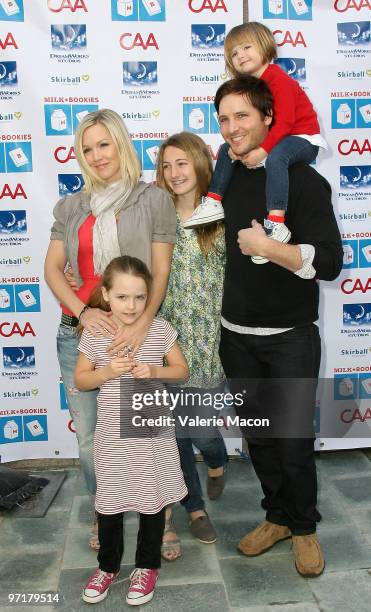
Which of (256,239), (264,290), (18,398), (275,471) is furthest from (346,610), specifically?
(18,398)

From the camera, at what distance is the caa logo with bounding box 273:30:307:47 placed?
356 centimetres

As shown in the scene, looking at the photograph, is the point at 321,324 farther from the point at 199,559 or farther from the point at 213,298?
the point at 199,559

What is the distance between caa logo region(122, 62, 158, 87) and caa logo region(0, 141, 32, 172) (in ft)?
2.13

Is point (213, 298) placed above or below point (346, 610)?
above

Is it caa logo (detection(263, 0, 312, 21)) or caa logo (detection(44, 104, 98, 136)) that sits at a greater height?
caa logo (detection(263, 0, 312, 21))

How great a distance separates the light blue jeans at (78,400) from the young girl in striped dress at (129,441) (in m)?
0.25

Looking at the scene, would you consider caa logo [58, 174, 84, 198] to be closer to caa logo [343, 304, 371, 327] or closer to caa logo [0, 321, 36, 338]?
caa logo [0, 321, 36, 338]

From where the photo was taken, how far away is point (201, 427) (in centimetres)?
305

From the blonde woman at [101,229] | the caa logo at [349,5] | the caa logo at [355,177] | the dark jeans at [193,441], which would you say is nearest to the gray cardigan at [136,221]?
the blonde woman at [101,229]

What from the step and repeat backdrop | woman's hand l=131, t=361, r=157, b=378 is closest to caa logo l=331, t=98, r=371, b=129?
the step and repeat backdrop

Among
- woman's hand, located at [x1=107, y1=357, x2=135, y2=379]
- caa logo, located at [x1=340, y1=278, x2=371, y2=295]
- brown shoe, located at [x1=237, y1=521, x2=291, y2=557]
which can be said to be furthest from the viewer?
caa logo, located at [x1=340, y1=278, x2=371, y2=295]

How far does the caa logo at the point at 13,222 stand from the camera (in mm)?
3643

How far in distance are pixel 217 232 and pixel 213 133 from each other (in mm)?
1135

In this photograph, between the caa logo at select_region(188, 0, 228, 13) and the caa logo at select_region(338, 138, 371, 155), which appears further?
the caa logo at select_region(338, 138, 371, 155)
